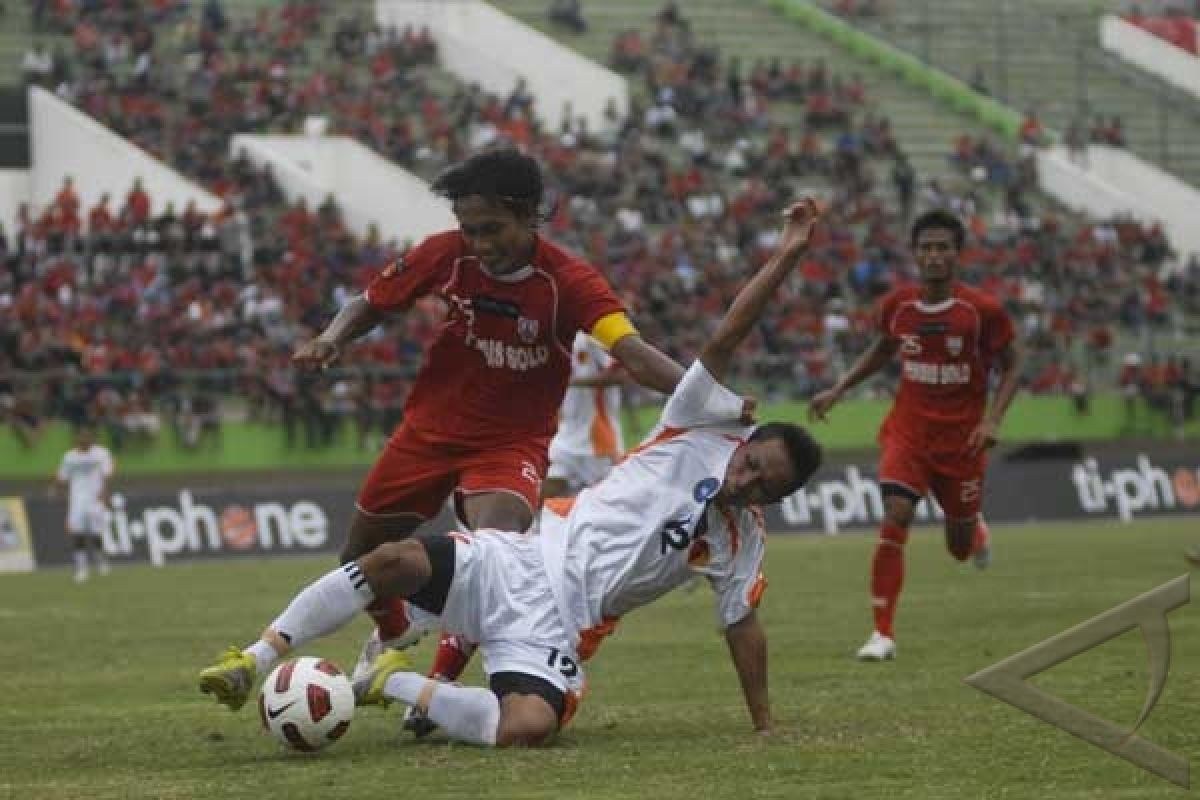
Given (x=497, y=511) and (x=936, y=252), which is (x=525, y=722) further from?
(x=936, y=252)

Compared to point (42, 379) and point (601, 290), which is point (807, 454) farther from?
point (42, 379)

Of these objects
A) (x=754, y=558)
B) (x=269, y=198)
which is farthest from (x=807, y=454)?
(x=269, y=198)

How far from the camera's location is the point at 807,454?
10.3 metres

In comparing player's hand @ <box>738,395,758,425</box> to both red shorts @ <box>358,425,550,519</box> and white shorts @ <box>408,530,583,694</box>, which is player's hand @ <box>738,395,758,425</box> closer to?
white shorts @ <box>408,530,583,694</box>

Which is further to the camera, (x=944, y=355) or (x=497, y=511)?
(x=944, y=355)

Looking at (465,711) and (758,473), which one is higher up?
(758,473)

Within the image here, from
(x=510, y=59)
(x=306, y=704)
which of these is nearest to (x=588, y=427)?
(x=306, y=704)

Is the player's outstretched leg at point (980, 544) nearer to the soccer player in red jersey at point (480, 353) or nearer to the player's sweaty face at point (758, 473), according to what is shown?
the soccer player in red jersey at point (480, 353)

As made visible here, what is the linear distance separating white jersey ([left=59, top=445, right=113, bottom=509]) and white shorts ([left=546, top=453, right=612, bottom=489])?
33.4 ft

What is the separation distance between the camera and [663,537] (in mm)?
10586

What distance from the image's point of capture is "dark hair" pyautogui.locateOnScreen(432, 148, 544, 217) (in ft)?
35.7

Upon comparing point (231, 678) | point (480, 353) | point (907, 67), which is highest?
point (907, 67)

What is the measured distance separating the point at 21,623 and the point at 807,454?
12480 mm

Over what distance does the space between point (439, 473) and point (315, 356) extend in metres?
1.00
